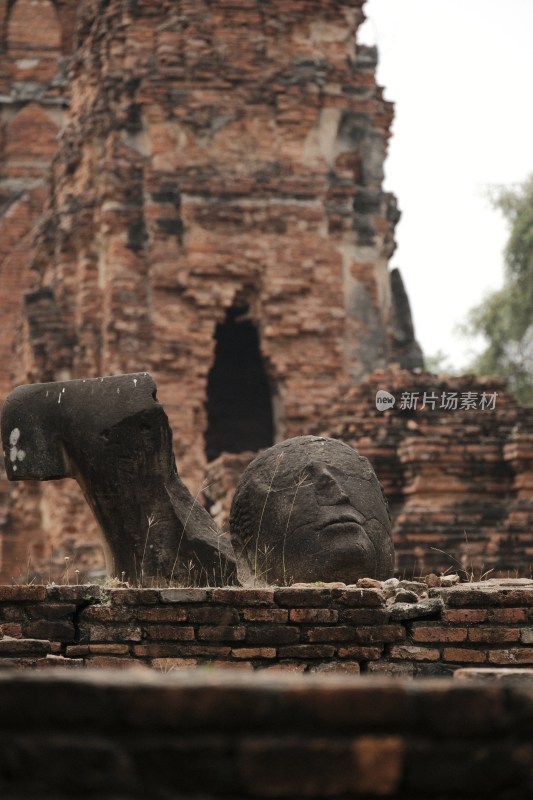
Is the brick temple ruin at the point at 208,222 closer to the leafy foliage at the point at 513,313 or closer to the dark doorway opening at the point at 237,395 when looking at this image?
the dark doorway opening at the point at 237,395

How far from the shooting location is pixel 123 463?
7.92 metres

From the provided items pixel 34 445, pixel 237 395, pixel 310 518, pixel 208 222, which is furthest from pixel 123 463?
pixel 237 395

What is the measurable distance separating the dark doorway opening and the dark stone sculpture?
11295 mm

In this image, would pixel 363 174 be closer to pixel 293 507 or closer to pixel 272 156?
pixel 272 156

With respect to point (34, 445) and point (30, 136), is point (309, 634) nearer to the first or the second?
point (34, 445)

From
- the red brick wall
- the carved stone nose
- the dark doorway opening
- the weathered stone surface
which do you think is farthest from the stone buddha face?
the dark doorway opening

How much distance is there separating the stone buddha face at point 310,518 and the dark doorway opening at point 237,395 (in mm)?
11071

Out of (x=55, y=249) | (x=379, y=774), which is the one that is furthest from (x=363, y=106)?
(x=379, y=774)

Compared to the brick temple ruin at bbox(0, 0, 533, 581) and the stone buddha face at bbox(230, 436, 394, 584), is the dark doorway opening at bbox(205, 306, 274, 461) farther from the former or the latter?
the stone buddha face at bbox(230, 436, 394, 584)

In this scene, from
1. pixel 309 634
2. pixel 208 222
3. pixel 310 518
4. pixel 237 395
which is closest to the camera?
pixel 309 634

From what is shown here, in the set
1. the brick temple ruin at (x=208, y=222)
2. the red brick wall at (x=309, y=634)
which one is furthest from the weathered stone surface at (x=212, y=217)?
the red brick wall at (x=309, y=634)

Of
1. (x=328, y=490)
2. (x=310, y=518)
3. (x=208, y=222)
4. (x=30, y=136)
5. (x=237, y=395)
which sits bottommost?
(x=237, y=395)

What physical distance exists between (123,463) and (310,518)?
0.92m

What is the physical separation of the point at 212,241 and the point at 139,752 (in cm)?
1502
